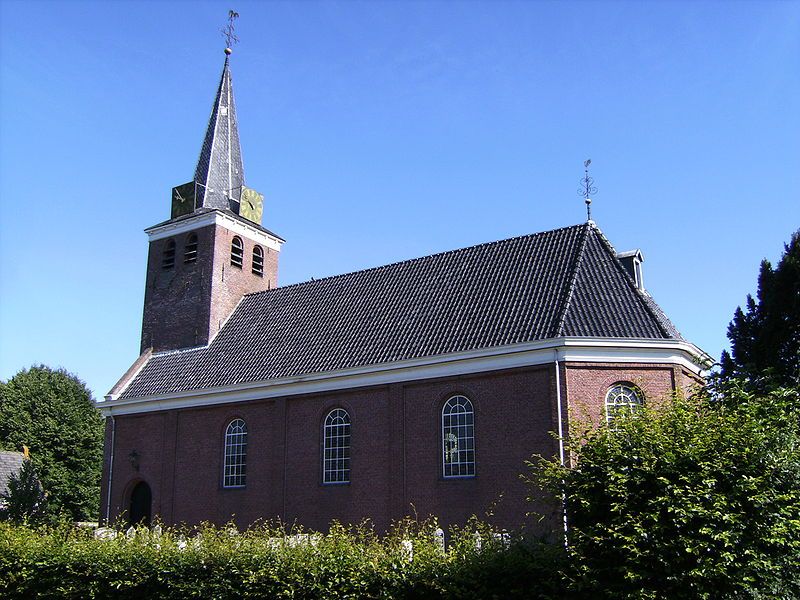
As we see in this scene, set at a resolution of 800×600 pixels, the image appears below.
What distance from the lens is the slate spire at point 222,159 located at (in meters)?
32.4

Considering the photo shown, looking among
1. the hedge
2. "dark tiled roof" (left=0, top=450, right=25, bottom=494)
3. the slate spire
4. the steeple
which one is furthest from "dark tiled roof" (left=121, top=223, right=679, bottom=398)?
"dark tiled roof" (left=0, top=450, right=25, bottom=494)

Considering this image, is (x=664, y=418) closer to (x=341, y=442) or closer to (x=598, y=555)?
(x=598, y=555)

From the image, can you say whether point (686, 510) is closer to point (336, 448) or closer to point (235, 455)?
point (336, 448)

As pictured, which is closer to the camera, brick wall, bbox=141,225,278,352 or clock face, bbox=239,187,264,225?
brick wall, bbox=141,225,278,352

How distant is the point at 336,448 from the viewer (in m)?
24.1

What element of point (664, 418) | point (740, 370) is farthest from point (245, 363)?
point (664, 418)

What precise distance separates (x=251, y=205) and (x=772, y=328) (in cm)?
2158

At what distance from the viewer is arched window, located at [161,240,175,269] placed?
32.0 meters

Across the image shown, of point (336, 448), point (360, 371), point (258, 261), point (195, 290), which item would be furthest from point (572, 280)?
point (195, 290)

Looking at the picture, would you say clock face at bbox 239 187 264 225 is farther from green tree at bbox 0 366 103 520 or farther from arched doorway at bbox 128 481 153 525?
green tree at bbox 0 366 103 520

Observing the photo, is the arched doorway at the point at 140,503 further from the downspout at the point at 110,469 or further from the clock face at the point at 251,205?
the clock face at the point at 251,205

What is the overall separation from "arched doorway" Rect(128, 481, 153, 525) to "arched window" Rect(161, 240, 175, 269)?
898 cm

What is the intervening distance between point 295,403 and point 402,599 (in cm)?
1496

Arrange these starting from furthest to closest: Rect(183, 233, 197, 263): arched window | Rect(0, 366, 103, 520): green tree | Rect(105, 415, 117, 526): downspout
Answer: Rect(0, 366, 103, 520): green tree
Rect(183, 233, 197, 263): arched window
Rect(105, 415, 117, 526): downspout
